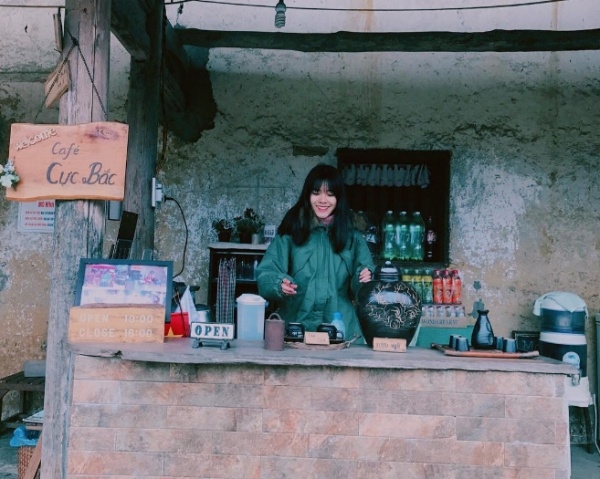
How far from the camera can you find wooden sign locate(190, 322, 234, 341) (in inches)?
105

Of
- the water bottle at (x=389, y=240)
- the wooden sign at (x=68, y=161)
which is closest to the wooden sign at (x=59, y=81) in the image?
the wooden sign at (x=68, y=161)

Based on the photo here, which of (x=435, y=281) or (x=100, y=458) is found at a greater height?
(x=435, y=281)

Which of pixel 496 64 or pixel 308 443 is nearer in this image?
pixel 308 443

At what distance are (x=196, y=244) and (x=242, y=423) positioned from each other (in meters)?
3.21

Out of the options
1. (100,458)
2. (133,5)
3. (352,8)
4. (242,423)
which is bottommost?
(100,458)

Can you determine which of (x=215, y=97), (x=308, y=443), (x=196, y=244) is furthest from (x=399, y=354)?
(x=215, y=97)

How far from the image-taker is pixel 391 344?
274 centimetres

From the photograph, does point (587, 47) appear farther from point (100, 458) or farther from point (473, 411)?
point (100, 458)

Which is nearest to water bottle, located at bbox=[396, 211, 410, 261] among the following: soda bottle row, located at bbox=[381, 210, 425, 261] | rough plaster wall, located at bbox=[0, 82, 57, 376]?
soda bottle row, located at bbox=[381, 210, 425, 261]

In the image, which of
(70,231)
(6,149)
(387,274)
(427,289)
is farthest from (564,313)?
(6,149)

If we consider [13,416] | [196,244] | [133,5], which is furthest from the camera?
[196,244]

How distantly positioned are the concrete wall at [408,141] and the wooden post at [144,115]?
1.42 metres

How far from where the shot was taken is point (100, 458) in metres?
2.56

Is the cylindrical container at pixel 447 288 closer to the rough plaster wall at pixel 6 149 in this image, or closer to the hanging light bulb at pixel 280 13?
the hanging light bulb at pixel 280 13
